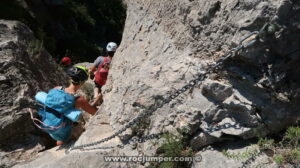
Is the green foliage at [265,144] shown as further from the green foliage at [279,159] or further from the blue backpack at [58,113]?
the blue backpack at [58,113]

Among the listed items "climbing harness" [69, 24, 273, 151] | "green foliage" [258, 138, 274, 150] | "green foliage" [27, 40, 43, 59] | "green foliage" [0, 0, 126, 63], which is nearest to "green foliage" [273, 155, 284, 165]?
"green foliage" [258, 138, 274, 150]

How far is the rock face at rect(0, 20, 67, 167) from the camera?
5.22 m

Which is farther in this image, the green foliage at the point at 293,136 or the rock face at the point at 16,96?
the rock face at the point at 16,96

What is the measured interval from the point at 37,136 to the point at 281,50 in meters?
4.54

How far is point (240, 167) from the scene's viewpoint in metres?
3.39

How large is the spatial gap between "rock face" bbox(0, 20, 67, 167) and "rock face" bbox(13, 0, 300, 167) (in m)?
1.23

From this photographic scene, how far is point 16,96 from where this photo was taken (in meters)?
5.48

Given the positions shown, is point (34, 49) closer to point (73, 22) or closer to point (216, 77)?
point (216, 77)

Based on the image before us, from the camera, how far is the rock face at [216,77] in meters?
3.36

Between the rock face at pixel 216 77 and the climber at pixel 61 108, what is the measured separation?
411 mm

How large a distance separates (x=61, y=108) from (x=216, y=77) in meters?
2.51

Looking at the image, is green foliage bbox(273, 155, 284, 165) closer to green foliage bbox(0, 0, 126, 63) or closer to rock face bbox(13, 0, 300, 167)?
rock face bbox(13, 0, 300, 167)

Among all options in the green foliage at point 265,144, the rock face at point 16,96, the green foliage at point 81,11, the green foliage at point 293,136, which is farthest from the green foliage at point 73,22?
the green foliage at point 293,136

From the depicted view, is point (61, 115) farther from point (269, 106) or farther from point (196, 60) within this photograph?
point (269, 106)
